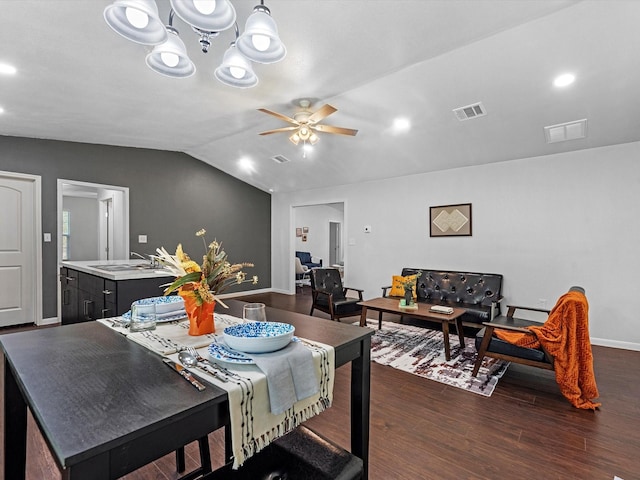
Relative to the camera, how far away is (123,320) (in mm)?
1578

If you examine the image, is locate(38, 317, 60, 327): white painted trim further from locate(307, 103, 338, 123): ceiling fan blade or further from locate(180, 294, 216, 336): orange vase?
locate(180, 294, 216, 336): orange vase

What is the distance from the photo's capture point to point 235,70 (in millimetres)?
2154

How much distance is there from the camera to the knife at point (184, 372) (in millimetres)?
915

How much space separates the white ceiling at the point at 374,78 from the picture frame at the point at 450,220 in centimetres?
68

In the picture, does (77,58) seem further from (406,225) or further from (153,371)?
(406,225)

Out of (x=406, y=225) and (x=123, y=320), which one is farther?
(x=406, y=225)

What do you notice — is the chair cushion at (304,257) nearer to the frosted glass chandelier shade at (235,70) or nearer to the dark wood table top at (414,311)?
the dark wood table top at (414,311)

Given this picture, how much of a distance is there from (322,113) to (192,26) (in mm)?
1778

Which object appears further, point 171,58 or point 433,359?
point 433,359

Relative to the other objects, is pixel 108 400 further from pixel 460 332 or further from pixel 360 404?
pixel 460 332

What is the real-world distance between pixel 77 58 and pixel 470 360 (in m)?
4.44

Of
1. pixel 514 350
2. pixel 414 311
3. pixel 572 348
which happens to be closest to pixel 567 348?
pixel 572 348

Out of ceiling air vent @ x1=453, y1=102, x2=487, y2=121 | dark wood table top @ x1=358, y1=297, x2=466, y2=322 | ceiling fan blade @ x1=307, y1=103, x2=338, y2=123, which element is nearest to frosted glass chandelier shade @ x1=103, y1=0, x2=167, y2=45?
ceiling fan blade @ x1=307, y1=103, x2=338, y2=123

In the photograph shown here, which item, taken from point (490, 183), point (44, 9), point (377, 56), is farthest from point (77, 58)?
point (490, 183)
